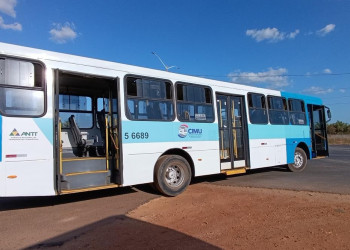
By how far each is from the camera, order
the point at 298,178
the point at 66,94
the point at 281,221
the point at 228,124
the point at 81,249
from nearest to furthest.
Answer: the point at 81,249
the point at 281,221
the point at 66,94
the point at 228,124
the point at 298,178

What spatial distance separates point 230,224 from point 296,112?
8.07 meters

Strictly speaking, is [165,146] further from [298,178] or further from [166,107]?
[298,178]

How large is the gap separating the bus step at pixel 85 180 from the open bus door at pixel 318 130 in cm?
948

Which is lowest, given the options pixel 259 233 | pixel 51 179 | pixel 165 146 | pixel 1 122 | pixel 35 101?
pixel 259 233

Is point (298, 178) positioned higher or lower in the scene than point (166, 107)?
lower

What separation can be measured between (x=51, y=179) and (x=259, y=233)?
12.7 ft

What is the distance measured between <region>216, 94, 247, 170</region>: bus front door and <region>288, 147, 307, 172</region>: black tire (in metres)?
3.09

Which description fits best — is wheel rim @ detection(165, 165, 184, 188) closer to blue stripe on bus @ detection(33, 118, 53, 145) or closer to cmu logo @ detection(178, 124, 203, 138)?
cmu logo @ detection(178, 124, 203, 138)

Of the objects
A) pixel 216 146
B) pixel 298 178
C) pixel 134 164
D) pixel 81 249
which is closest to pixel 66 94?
pixel 134 164

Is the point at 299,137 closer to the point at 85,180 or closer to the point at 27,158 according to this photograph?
the point at 85,180

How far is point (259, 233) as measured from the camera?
14.7ft

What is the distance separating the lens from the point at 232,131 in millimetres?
9164

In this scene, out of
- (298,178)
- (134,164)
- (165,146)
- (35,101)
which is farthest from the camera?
(298,178)


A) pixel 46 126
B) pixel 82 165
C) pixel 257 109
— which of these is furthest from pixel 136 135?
pixel 257 109
